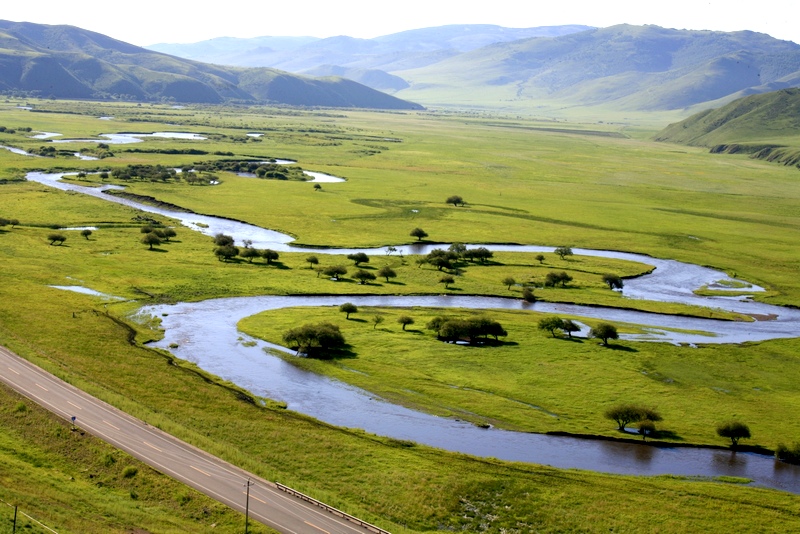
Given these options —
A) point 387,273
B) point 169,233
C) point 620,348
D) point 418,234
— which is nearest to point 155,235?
point 169,233

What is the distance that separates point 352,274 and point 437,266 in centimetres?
1460

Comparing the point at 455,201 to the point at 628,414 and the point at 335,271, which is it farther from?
the point at 628,414

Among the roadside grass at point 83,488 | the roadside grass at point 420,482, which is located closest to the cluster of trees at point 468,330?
the roadside grass at point 420,482

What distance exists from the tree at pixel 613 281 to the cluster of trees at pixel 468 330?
3174 centimetres

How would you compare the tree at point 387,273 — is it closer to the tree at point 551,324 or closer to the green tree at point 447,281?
the green tree at point 447,281

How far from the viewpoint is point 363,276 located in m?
108

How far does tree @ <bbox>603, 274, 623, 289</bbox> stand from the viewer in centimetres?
11169

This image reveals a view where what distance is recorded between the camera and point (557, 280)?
4429 inches

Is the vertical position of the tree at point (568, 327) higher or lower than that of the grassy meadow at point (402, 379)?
higher

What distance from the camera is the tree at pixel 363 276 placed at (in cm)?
10838

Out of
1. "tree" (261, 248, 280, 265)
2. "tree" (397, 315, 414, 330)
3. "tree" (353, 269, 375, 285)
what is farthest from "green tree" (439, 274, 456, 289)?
"tree" (261, 248, 280, 265)

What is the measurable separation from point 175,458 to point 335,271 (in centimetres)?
5855

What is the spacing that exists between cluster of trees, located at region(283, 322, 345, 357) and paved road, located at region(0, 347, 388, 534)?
22993mm

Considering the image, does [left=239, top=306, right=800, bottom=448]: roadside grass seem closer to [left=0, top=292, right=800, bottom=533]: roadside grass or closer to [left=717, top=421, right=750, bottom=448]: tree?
[left=717, top=421, right=750, bottom=448]: tree
